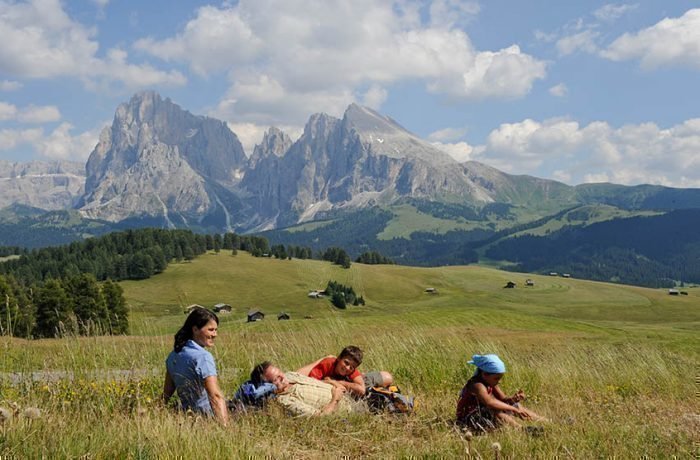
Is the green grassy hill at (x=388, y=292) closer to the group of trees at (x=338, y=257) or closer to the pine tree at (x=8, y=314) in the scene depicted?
the group of trees at (x=338, y=257)

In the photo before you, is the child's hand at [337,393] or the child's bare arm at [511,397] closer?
the child's bare arm at [511,397]

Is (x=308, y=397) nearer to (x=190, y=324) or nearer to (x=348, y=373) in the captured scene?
(x=348, y=373)

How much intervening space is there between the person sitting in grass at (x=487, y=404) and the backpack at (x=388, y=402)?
0.76m

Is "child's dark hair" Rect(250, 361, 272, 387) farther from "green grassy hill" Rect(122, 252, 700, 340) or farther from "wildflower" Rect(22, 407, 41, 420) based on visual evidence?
"green grassy hill" Rect(122, 252, 700, 340)

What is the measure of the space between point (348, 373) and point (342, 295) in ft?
375

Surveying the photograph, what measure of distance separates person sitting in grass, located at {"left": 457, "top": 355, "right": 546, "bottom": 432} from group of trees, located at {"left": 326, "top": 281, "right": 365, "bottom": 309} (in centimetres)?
11143

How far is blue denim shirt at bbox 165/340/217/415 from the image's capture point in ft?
23.5

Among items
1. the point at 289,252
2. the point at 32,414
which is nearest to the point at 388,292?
the point at 289,252

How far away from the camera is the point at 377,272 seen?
6280 inches

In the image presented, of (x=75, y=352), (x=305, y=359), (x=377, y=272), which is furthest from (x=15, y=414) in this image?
(x=377, y=272)

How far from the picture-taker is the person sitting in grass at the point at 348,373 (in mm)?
8750

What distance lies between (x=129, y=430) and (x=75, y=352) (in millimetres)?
4779

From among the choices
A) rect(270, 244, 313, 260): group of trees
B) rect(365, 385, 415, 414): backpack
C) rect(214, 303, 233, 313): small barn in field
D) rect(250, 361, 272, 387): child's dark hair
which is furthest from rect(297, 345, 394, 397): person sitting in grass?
rect(270, 244, 313, 260): group of trees

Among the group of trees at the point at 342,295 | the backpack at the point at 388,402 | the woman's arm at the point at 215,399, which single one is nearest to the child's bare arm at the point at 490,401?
the backpack at the point at 388,402
